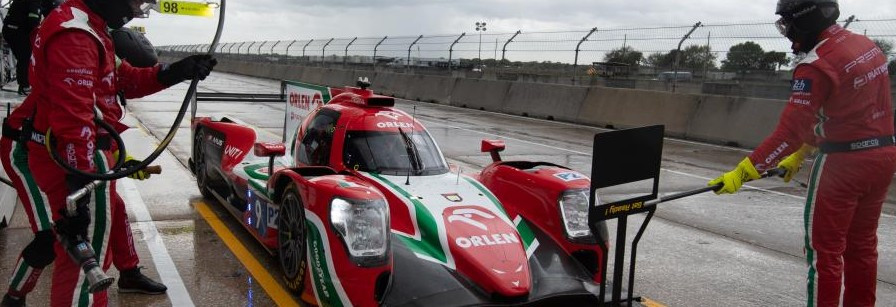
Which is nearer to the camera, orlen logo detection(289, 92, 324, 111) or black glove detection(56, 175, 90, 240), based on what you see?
black glove detection(56, 175, 90, 240)

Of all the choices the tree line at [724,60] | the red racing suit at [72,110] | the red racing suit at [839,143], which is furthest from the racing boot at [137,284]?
the tree line at [724,60]

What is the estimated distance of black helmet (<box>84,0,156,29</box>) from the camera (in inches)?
133

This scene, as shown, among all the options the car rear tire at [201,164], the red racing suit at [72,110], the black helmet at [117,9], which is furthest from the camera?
the car rear tire at [201,164]

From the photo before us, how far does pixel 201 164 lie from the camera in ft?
22.9

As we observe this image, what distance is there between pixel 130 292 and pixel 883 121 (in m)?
4.48

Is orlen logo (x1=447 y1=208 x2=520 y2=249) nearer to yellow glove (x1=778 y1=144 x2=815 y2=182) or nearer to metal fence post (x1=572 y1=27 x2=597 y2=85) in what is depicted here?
yellow glove (x1=778 y1=144 x2=815 y2=182)

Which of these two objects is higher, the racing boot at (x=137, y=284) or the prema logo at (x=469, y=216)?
the prema logo at (x=469, y=216)

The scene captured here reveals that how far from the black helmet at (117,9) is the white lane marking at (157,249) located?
1695 mm

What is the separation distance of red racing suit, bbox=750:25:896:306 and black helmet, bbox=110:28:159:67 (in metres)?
7.63

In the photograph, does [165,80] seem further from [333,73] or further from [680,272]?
[333,73]

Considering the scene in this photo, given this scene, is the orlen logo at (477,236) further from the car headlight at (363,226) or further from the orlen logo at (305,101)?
the orlen logo at (305,101)

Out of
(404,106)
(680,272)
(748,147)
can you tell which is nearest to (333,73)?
(404,106)

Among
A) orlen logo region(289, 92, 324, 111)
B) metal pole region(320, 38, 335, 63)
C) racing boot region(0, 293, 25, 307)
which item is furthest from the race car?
metal pole region(320, 38, 335, 63)

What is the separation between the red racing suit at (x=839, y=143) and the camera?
3469mm
